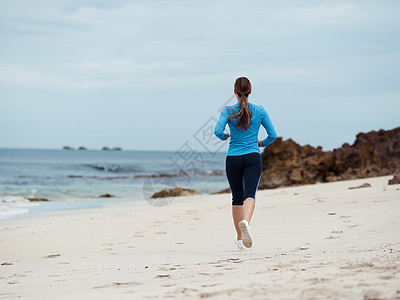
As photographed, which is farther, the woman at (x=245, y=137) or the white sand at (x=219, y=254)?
the woman at (x=245, y=137)

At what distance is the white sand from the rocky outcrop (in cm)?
664

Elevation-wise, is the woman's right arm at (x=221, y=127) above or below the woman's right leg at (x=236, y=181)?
above

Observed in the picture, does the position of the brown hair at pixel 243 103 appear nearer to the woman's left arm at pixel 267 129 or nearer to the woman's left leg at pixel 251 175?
the woman's left arm at pixel 267 129

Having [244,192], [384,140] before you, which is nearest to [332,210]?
[244,192]

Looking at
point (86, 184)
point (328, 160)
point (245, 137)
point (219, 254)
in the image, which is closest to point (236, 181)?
point (245, 137)

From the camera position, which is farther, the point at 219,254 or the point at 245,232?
the point at 219,254

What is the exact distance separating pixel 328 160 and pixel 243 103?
12543 mm

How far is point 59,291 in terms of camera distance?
319 centimetres

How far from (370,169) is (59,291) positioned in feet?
45.3

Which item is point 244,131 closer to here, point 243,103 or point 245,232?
point 243,103

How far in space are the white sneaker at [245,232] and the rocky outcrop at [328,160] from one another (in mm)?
11280

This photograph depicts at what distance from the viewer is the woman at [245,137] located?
4.77m

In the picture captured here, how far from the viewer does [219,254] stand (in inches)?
189

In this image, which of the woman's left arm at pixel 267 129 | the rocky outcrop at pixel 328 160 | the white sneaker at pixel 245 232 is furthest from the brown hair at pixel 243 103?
the rocky outcrop at pixel 328 160
